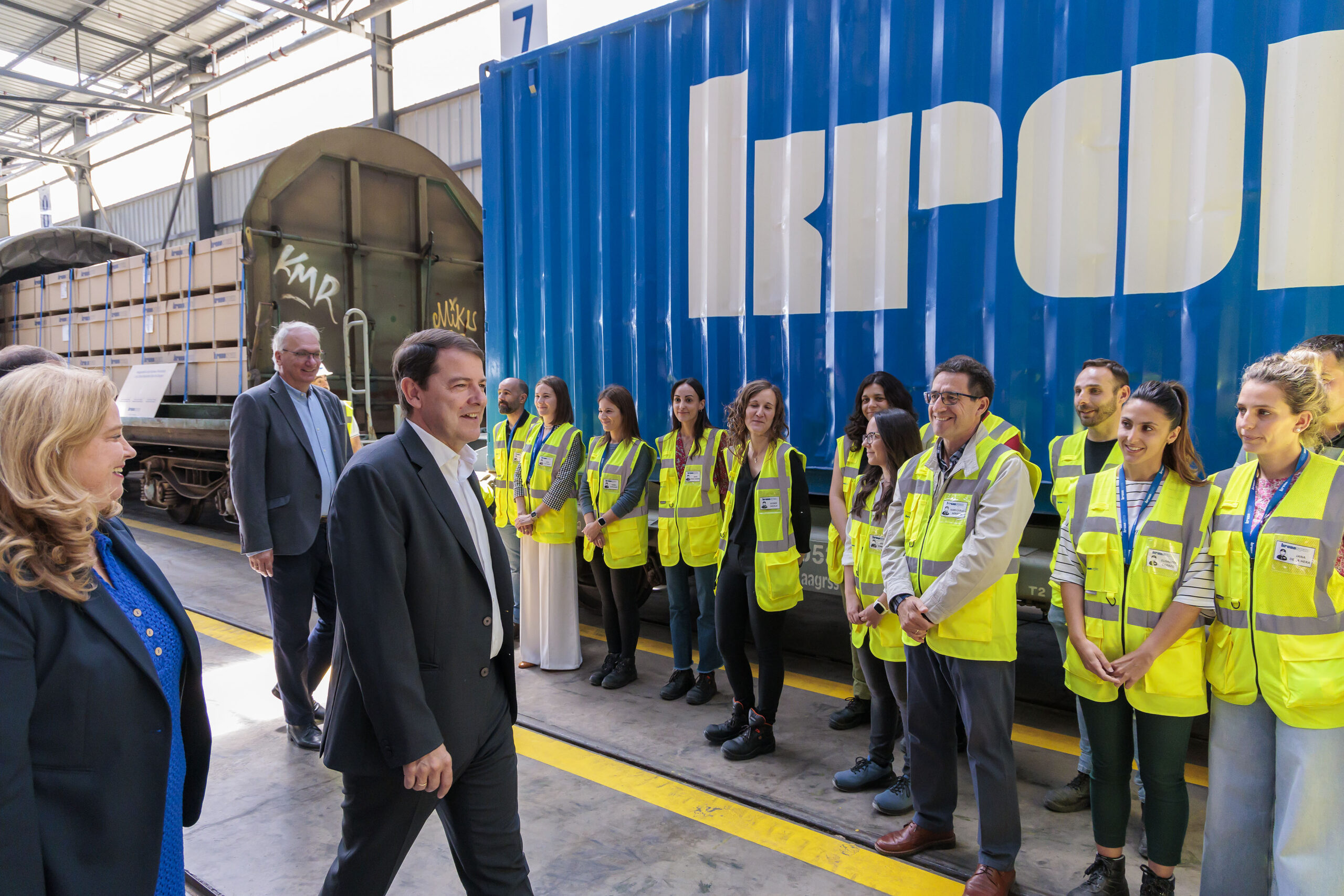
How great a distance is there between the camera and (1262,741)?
2.12 m

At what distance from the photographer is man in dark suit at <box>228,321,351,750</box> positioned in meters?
3.37

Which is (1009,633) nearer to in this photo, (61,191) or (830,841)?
(830,841)

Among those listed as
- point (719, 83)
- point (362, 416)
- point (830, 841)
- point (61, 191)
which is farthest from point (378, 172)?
point (61, 191)

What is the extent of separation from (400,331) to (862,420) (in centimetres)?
594

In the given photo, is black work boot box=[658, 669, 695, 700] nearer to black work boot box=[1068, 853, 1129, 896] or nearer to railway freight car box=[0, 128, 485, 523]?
black work boot box=[1068, 853, 1129, 896]

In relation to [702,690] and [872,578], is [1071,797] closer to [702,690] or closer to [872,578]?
[872,578]

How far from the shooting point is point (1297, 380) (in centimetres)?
208

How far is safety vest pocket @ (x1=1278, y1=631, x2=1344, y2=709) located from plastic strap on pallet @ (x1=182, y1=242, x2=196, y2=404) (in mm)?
8732

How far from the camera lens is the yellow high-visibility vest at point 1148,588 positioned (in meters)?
2.22

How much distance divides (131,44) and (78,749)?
1956 centimetres

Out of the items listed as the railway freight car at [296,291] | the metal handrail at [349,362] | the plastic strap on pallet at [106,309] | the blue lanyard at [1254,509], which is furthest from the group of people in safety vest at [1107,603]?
the plastic strap on pallet at [106,309]

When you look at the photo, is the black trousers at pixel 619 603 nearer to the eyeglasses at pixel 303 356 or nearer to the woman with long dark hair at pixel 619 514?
the woman with long dark hair at pixel 619 514

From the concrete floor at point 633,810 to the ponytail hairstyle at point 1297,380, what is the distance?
5.09 ft

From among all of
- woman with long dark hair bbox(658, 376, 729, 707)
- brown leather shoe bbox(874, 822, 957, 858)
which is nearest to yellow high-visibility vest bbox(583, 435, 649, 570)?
woman with long dark hair bbox(658, 376, 729, 707)
